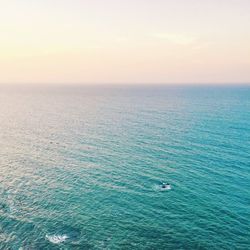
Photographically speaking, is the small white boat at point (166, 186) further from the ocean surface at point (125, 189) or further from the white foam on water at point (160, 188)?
the ocean surface at point (125, 189)

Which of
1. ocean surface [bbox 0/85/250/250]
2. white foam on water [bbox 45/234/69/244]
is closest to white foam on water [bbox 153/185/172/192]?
ocean surface [bbox 0/85/250/250]

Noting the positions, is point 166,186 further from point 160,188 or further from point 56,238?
point 56,238

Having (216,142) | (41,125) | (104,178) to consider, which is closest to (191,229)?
(104,178)

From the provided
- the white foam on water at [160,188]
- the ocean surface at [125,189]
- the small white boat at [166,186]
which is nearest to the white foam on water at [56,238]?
the ocean surface at [125,189]

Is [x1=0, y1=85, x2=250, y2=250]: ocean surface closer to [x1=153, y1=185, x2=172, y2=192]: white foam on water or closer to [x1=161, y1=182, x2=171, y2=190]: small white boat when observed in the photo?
[x1=153, y1=185, x2=172, y2=192]: white foam on water

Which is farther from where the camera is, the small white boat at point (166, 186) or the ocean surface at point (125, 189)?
the small white boat at point (166, 186)

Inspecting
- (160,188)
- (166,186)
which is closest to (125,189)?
(160,188)
